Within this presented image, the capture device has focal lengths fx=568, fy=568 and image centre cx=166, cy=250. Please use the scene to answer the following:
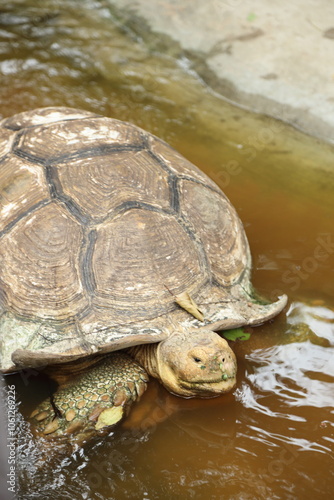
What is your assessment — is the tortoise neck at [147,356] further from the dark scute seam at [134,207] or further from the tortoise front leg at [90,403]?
the dark scute seam at [134,207]

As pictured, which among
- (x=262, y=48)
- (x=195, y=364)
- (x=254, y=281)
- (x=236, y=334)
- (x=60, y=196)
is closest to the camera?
(x=195, y=364)

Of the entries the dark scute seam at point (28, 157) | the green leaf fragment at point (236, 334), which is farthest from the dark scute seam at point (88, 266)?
the green leaf fragment at point (236, 334)

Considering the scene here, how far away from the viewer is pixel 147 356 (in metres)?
3.33

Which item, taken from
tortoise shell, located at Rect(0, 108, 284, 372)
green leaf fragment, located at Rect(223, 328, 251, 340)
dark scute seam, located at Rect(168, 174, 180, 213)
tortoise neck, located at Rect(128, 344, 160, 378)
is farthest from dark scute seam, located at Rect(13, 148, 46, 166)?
green leaf fragment, located at Rect(223, 328, 251, 340)

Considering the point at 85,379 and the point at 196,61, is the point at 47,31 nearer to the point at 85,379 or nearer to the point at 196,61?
the point at 196,61

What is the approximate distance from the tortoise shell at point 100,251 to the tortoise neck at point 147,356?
192 mm

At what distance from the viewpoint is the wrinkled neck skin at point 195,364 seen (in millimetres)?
3053

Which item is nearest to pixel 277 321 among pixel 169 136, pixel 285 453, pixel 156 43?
pixel 285 453

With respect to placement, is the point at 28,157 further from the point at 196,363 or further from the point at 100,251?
the point at 196,363

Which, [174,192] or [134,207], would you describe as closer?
[134,207]

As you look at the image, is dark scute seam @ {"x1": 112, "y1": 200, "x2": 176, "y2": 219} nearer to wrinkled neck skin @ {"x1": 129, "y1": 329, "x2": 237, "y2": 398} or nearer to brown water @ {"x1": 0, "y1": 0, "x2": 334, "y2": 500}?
wrinkled neck skin @ {"x1": 129, "y1": 329, "x2": 237, "y2": 398}

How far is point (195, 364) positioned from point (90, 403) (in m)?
0.62

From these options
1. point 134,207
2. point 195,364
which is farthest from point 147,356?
point 134,207

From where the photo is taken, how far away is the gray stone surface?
18.5ft
